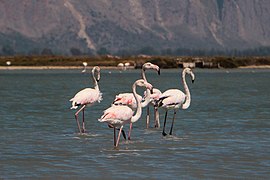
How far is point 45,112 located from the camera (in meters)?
28.9

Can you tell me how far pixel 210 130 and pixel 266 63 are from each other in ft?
487

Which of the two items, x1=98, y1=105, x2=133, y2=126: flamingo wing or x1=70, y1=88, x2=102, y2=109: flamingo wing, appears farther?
x1=70, y1=88, x2=102, y2=109: flamingo wing

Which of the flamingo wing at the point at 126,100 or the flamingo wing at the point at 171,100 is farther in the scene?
the flamingo wing at the point at 126,100

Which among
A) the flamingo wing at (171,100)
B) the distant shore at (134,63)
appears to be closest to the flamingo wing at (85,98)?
the flamingo wing at (171,100)

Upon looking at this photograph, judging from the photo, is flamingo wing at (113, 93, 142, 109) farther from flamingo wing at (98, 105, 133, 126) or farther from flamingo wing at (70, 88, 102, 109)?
flamingo wing at (98, 105, 133, 126)

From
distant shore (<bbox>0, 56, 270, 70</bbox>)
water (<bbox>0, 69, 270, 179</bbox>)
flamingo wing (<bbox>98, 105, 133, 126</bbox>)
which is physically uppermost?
flamingo wing (<bbox>98, 105, 133, 126</bbox>)

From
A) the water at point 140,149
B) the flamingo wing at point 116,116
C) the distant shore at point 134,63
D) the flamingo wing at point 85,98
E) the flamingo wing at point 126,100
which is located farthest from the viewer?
the distant shore at point 134,63

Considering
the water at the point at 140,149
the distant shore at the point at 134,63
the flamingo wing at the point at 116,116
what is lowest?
the distant shore at the point at 134,63

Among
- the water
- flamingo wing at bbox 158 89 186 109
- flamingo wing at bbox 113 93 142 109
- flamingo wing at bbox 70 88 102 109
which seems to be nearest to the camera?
the water

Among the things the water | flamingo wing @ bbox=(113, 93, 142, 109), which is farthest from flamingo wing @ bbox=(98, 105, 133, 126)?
flamingo wing @ bbox=(113, 93, 142, 109)

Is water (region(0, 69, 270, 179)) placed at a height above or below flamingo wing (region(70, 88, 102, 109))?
below

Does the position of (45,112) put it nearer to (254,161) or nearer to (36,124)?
(36,124)

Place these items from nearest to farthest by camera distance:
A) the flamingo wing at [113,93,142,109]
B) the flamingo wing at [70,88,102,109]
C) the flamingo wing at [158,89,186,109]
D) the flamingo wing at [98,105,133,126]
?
the flamingo wing at [98,105,133,126], the flamingo wing at [158,89,186,109], the flamingo wing at [113,93,142,109], the flamingo wing at [70,88,102,109]

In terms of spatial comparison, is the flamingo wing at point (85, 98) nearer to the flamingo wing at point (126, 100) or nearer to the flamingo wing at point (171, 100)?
the flamingo wing at point (126, 100)
